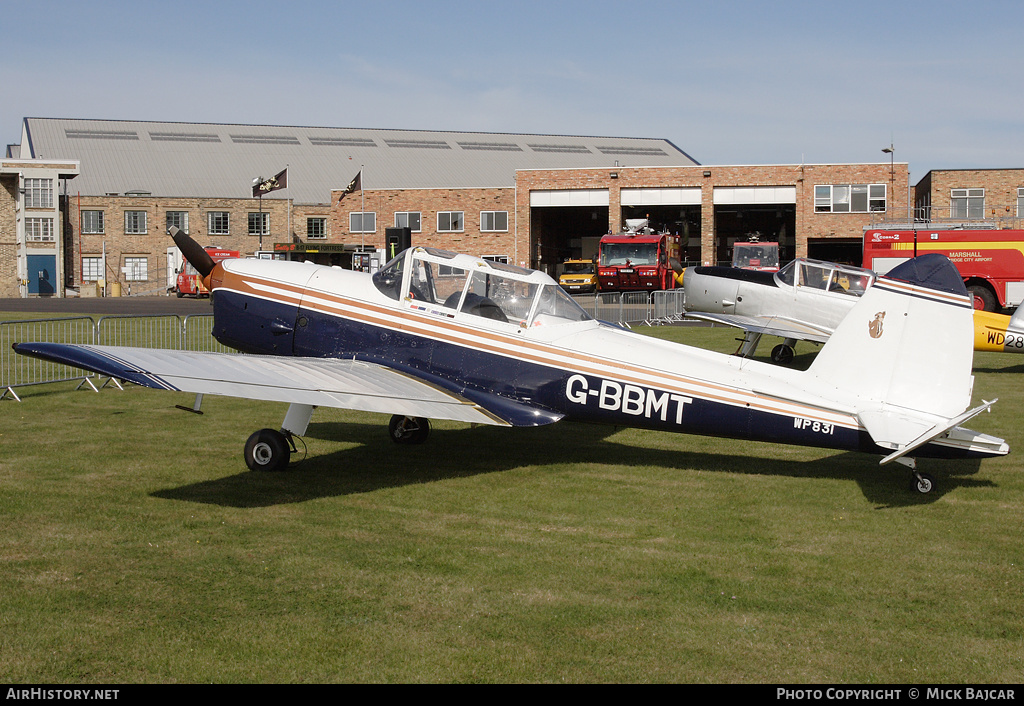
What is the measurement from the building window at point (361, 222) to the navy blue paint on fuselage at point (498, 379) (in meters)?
45.3

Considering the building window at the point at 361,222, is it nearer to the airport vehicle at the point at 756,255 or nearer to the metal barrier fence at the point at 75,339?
the airport vehicle at the point at 756,255

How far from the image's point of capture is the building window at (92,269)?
57031 millimetres

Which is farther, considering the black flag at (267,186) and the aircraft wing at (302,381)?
the black flag at (267,186)

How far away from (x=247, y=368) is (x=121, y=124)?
71.6m

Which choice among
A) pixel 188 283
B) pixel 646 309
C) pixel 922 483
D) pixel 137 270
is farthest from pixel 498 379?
pixel 137 270

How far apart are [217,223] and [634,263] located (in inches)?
1213

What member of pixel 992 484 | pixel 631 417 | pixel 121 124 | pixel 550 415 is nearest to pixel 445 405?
pixel 550 415

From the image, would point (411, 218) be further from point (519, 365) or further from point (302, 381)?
point (302, 381)

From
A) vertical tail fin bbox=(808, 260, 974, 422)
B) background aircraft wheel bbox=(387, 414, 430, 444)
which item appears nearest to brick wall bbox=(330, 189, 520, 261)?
background aircraft wheel bbox=(387, 414, 430, 444)

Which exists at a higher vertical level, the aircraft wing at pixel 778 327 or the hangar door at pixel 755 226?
the hangar door at pixel 755 226

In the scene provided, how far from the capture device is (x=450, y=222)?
5462 cm

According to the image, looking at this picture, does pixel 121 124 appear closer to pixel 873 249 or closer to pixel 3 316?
pixel 3 316

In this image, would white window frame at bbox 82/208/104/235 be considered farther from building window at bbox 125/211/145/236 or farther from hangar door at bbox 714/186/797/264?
hangar door at bbox 714/186/797/264

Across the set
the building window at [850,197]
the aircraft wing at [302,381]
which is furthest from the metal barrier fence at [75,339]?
the building window at [850,197]
